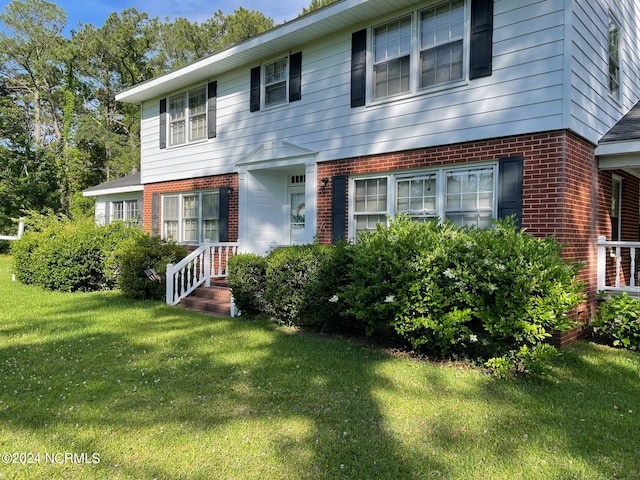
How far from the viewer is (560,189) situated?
5758mm

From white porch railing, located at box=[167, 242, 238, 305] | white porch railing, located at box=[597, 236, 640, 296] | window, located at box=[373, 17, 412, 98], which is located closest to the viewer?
white porch railing, located at box=[597, 236, 640, 296]

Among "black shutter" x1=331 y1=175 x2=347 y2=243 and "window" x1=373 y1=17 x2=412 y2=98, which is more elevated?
"window" x1=373 y1=17 x2=412 y2=98

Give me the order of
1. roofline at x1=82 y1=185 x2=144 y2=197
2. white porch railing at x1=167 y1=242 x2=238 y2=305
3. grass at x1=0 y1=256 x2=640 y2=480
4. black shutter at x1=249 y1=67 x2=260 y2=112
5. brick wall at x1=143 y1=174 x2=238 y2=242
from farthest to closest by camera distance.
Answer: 1. roofline at x1=82 y1=185 x2=144 y2=197
2. brick wall at x1=143 y1=174 x2=238 y2=242
3. black shutter at x1=249 y1=67 x2=260 y2=112
4. white porch railing at x1=167 y1=242 x2=238 y2=305
5. grass at x1=0 y1=256 x2=640 y2=480

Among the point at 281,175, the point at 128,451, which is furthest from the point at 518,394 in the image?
the point at 281,175

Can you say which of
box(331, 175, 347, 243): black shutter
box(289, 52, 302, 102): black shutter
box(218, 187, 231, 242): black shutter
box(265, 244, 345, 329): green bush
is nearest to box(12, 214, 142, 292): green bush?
box(218, 187, 231, 242): black shutter

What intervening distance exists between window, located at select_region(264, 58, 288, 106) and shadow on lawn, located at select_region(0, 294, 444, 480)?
17.1ft

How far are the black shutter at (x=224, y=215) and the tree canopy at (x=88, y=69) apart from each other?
18.5m

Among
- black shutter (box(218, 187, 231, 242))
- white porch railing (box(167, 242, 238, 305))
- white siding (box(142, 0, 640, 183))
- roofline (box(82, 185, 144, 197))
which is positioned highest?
white siding (box(142, 0, 640, 183))

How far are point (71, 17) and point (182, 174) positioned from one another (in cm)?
2574

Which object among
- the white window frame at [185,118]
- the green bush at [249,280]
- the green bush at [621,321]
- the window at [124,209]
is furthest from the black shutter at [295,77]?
the window at [124,209]

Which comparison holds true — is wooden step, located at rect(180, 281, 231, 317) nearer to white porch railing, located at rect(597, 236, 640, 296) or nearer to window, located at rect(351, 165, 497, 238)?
window, located at rect(351, 165, 497, 238)

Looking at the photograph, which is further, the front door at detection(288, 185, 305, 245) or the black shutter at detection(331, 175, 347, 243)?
the front door at detection(288, 185, 305, 245)

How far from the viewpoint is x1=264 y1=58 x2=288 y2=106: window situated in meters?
9.23

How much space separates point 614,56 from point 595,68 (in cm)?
140
